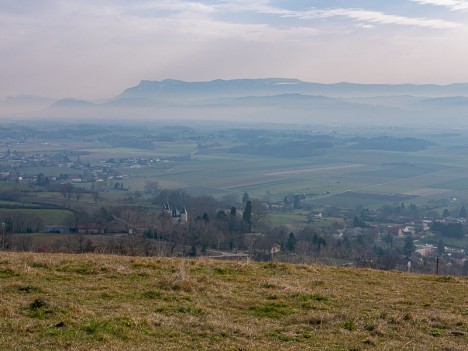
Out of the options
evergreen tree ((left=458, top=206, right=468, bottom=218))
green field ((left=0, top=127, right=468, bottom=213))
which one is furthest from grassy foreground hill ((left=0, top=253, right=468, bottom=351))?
evergreen tree ((left=458, top=206, right=468, bottom=218))

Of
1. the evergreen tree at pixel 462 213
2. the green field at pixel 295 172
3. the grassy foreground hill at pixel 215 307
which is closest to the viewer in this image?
the grassy foreground hill at pixel 215 307

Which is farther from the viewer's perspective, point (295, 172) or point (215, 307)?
point (295, 172)

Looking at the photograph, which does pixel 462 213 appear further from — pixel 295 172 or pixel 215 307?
pixel 215 307

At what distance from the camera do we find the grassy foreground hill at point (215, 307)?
797 centimetres

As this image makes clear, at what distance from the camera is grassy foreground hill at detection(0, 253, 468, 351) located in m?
7.97

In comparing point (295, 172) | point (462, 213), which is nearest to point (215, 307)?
point (462, 213)

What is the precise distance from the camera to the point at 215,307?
33.1 ft

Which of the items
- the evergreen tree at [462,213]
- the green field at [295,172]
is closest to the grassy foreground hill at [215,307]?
the green field at [295,172]

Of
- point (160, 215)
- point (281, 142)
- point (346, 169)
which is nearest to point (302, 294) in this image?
point (160, 215)

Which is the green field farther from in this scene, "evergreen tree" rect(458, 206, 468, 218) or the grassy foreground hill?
the grassy foreground hill

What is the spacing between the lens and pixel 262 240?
37.5 meters

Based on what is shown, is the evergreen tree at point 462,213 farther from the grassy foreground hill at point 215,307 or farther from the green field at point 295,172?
the grassy foreground hill at point 215,307

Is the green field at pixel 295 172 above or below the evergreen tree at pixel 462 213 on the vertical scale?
above

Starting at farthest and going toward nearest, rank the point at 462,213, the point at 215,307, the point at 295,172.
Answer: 1. the point at 295,172
2. the point at 462,213
3. the point at 215,307
